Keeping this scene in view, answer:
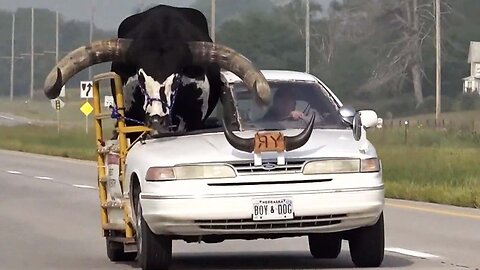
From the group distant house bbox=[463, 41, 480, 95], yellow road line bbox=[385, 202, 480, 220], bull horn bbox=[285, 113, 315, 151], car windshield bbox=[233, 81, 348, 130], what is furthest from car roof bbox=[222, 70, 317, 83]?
distant house bbox=[463, 41, 480, 95]

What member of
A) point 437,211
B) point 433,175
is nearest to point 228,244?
point 437,211

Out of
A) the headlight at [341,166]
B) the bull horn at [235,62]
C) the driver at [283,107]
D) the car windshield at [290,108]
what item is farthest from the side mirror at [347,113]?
the headlight at [341,166]

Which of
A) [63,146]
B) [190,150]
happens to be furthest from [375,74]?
[190,150]

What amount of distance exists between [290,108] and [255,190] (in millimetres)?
1803

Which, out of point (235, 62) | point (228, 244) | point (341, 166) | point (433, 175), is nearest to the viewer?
point (341, 166)

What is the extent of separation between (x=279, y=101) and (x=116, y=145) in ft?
5.50

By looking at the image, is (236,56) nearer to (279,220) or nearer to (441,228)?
(279,220)

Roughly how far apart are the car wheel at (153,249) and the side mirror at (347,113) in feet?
6.67

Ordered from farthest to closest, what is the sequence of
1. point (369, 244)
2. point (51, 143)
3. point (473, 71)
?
point (473, 71) < point (51, 143) < point (369, 244)

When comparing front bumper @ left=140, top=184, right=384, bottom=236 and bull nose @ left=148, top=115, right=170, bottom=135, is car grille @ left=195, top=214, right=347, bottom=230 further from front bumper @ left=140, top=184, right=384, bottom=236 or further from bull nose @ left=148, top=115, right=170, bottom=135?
bull nose @ left=148, top=115, right=170, bottom=135

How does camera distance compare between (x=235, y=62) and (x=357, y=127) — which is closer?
(x=357, y=127)

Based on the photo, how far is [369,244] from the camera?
12.5 m

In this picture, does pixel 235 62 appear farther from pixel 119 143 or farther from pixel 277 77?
pixel 119 143

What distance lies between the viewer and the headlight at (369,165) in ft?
39.6
